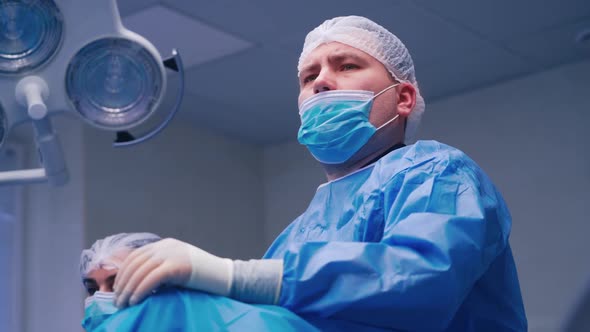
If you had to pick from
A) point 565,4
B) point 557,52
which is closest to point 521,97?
point 557,52

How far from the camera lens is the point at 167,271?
1038mm

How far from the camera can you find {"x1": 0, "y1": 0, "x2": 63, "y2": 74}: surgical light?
1450 mm

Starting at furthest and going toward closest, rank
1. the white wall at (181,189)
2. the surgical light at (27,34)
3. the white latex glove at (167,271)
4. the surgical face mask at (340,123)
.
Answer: the white wall at (181,189), the surgical face mask at (340,123), the surgical light at (27,34), the white latex glove at (167,271)

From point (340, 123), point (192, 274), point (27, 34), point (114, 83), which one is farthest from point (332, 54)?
point (192, 274)

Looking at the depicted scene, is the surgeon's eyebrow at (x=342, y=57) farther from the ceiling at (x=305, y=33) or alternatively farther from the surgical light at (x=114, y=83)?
the ceiling at (x=305, y=33)

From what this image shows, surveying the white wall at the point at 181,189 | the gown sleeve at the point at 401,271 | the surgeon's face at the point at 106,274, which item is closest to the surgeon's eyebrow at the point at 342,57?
the gown sleeve at the point at 401,271

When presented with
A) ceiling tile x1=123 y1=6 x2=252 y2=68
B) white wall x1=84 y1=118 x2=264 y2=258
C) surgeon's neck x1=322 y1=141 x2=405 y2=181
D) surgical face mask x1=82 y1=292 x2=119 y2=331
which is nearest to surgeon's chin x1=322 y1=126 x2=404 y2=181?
surgeon's neck x1=322 y1=141 x2=405 y2=181

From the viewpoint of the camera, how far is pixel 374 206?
1.35m

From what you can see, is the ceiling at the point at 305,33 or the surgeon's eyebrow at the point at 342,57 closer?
the surgeon's eyebrow at the point at 342,57

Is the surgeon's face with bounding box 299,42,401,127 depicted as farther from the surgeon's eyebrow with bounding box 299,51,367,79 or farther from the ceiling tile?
the ceiling tile

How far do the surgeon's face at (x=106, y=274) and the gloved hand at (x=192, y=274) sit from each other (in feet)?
6.13

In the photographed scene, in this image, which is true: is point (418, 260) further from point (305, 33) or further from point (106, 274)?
point (305, 33)

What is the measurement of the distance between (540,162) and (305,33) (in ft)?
4.50

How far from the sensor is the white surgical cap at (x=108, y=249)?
2969 millimetres
